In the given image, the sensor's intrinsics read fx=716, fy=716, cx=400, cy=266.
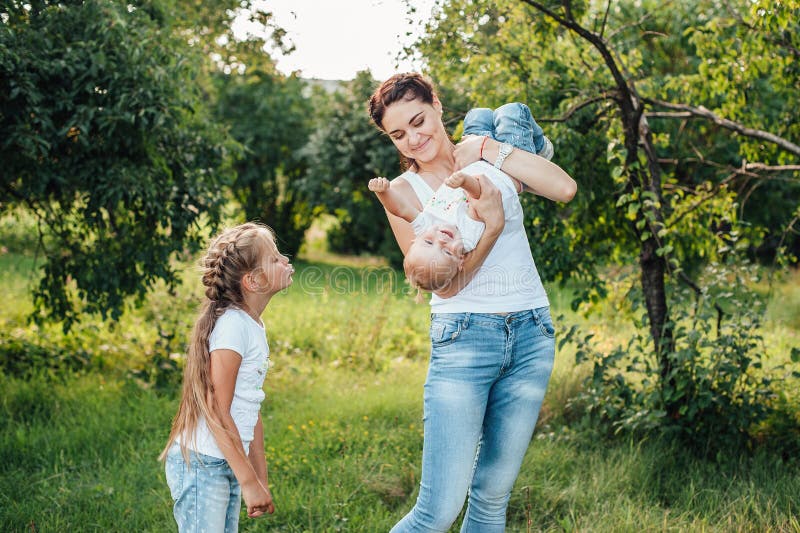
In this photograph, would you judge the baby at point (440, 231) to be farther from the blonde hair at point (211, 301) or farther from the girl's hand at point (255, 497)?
the girl's hand at point (255, 497)

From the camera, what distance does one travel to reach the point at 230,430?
2160mm

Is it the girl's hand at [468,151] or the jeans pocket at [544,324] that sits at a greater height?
the girl's hand at [468,151]

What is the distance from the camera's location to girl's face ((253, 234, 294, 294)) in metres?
2.35

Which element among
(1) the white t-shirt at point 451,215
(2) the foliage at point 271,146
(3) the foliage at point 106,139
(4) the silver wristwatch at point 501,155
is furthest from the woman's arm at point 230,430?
(2) the foliage at point 271,146

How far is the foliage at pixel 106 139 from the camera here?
169 inches

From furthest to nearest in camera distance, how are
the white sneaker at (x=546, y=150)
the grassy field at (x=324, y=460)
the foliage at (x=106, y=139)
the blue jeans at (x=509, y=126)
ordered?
the foliage at (x=106, y=139) → the grassy field at (x=324, y=460) → the white sneaker at (x=546, y=150) → the blue jeans at (x=509, y=126)

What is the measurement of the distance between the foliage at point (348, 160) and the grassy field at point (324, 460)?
716cm

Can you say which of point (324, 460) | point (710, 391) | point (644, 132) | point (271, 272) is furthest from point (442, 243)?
point (644, 132)

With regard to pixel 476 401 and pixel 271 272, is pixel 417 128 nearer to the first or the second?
pixel 271 272

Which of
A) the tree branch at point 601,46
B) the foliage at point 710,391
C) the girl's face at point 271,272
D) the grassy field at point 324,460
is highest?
the tree branch at point 601,46

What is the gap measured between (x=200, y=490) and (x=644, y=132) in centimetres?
317

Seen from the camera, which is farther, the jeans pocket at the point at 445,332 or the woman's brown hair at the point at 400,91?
the woman's brown hair at the point at 400,91

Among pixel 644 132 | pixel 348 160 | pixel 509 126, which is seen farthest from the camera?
pixel 348 160

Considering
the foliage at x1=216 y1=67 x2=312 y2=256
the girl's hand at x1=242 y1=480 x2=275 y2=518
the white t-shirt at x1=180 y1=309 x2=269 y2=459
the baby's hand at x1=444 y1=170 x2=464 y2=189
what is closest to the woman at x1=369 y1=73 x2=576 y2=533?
the baby's hand at x1=444 y1=170 x2=464 y2=189
